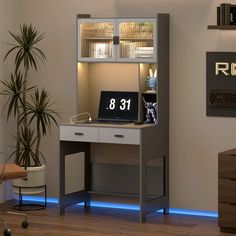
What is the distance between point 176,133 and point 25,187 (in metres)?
1.65

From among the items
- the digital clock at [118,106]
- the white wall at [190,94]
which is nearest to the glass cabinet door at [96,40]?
the white wall at [190,94]

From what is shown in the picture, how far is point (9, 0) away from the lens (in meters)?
8.59

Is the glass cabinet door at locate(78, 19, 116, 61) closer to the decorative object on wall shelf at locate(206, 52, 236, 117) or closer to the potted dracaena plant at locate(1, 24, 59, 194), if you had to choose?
the potted dracaena plant at locate(1, 24, 59, 194)

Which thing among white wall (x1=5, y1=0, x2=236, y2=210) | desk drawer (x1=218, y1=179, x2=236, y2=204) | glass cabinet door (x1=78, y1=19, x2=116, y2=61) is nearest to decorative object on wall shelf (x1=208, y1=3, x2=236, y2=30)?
white wall (x1=5, y1=0, x2=236, y2=210)

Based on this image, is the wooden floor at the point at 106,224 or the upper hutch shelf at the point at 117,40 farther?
the upper hutch shelf at the point at 117,40

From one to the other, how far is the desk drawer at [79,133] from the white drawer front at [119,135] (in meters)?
0.08

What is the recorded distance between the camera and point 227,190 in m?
7.20

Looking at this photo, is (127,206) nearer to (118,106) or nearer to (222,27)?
(118,106)

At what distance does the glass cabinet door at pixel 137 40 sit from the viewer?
7.84 m

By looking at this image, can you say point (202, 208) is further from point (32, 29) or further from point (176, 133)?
point (32, 29)

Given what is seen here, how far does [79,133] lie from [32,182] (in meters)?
0.84

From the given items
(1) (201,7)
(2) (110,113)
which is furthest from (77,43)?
(1) (201,7)

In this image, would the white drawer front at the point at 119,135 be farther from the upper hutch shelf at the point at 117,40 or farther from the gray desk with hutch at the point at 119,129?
the upper hutch shelf at the point at 117,40

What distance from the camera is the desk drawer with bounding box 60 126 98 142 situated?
782 centimetres
